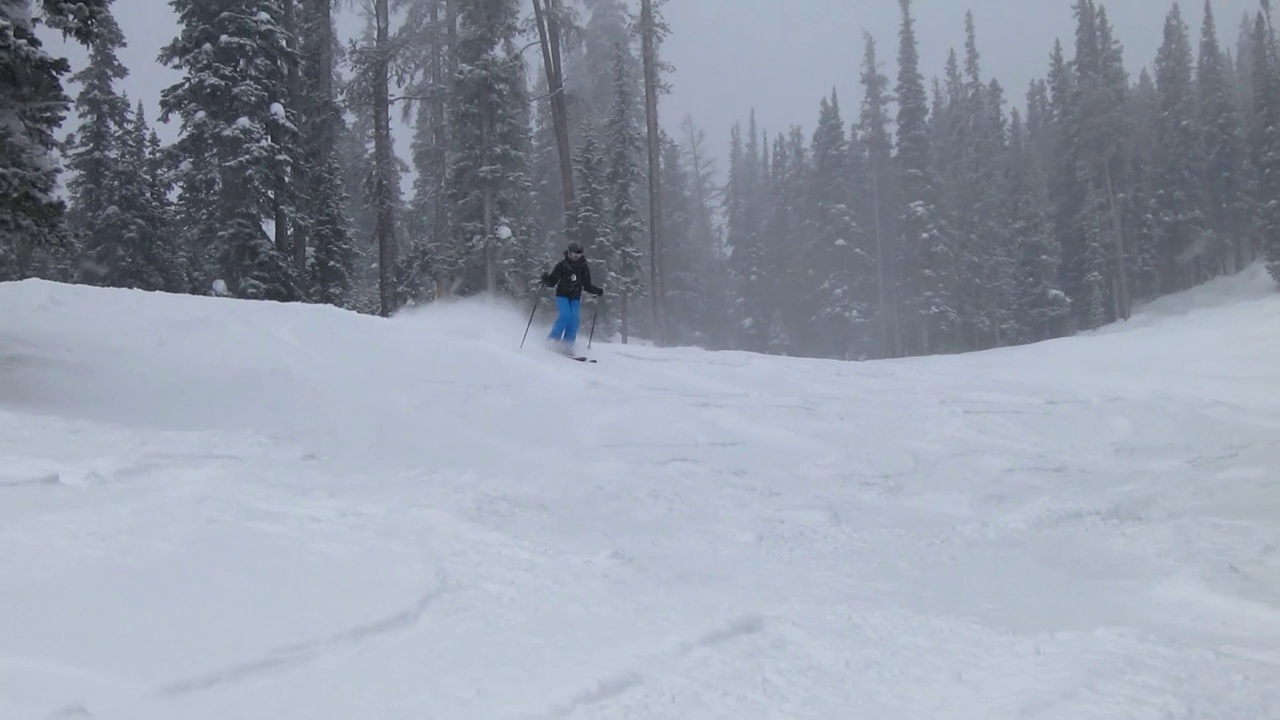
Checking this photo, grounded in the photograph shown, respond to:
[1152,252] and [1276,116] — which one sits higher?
[1276,116]

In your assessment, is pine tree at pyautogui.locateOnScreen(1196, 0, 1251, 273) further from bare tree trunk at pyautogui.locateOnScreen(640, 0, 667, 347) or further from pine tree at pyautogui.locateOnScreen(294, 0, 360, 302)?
pine tree at pyautogui.locateOnScreen(294, 0, 360, 302)

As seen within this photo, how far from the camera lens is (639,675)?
4.69 metres

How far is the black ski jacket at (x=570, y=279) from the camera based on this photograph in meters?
13.9

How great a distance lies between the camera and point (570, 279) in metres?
13.9

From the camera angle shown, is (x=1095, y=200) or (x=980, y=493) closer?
(x=980, y=493)

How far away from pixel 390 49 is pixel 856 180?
3580 centimetres

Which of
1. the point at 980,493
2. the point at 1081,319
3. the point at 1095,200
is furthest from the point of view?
the point at 1081,319

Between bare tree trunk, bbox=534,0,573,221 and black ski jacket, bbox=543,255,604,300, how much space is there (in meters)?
12.1

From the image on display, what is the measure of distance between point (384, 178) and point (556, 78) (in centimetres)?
581

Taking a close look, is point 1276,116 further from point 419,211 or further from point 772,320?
point 419,211

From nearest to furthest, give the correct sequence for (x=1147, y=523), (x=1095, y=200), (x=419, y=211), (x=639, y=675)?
1. (x=639, y=675)
2. (x=1147, y=523)
3. (x=419, y=211)
4. (x=1095, y=200)

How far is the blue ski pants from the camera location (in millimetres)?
14078

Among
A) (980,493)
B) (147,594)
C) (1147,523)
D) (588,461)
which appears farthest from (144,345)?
(1147,523)

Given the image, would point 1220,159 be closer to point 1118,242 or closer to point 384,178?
point 1118,242
